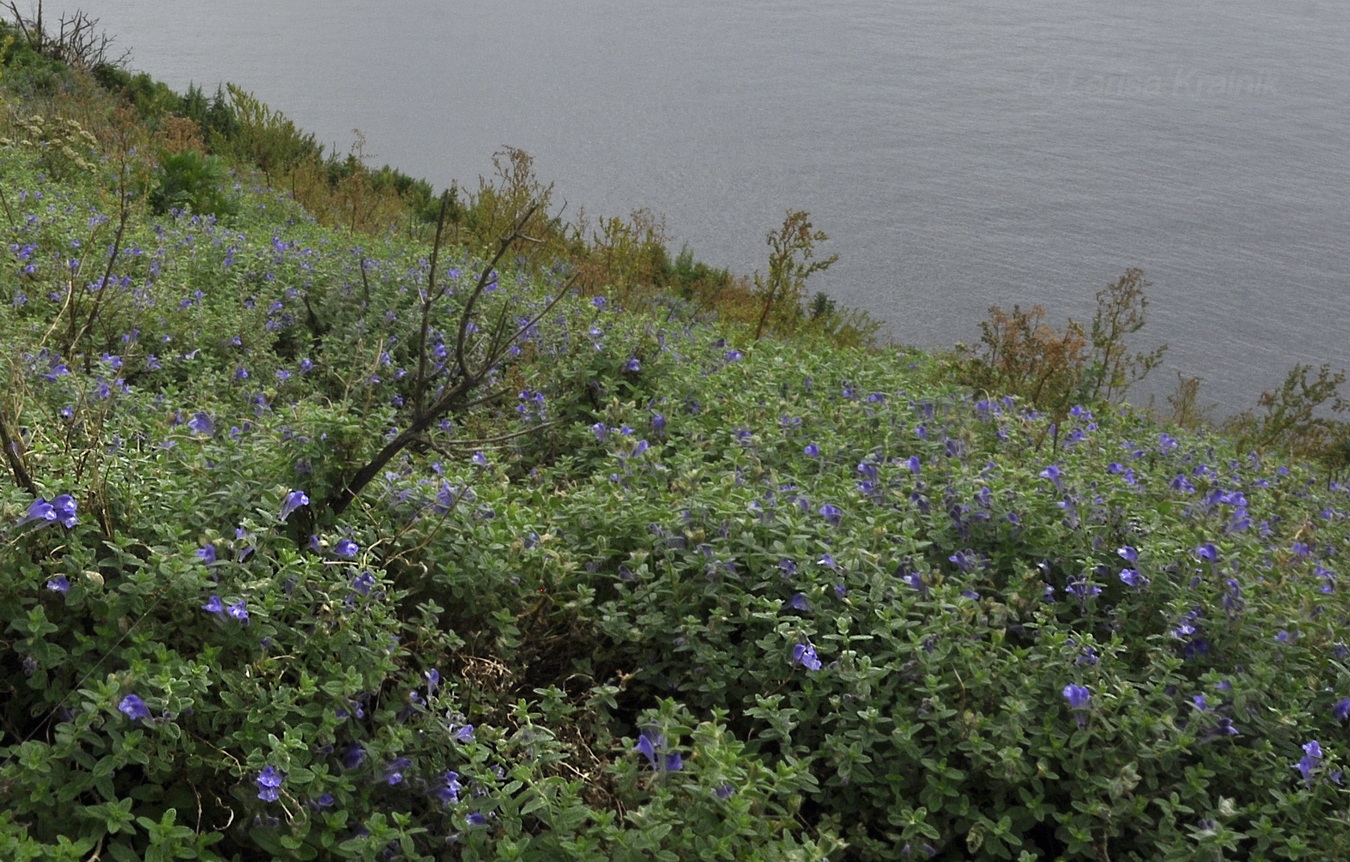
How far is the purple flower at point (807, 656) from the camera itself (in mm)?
2327

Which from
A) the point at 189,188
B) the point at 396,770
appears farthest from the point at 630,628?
the point at 189,188

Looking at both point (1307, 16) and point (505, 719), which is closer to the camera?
point (505, 719)

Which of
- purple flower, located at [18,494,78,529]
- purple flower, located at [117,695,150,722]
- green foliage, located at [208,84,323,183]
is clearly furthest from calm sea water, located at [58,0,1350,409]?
purple flower, located at [117,695,150,722]

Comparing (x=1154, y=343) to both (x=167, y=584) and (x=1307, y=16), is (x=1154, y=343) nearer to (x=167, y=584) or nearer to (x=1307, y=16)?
(x=167, y=584)

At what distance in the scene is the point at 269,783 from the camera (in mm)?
1799

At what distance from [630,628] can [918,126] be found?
62.1ft

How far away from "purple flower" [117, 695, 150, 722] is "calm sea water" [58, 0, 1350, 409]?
10.6m

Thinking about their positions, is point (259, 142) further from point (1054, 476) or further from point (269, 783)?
point (269, 783)

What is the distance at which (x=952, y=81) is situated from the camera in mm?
22844

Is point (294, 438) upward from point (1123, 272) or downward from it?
downward

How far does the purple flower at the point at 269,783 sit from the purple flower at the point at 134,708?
20cm

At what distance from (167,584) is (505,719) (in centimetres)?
79

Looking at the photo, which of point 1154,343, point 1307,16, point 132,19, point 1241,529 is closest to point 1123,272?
point 1154,343

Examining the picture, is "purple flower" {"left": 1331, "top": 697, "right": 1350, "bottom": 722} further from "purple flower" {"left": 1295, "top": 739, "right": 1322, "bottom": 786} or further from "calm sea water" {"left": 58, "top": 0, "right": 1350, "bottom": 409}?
"calm sea water" {"left": 58, "top": 0, "right": 1350, "bottom": 409}
